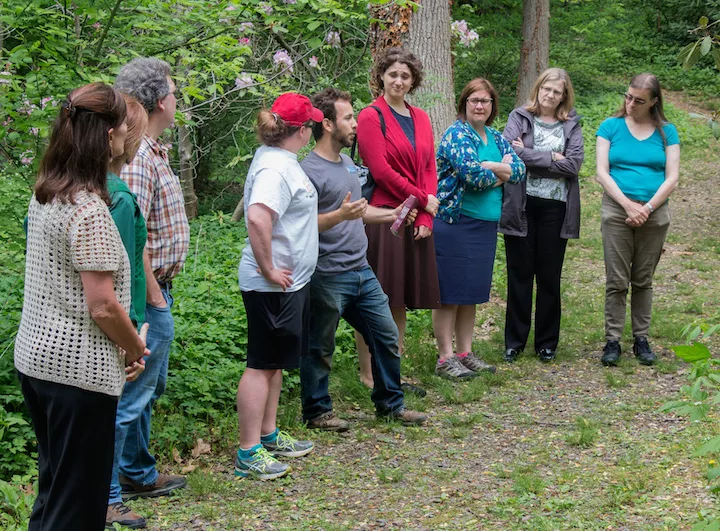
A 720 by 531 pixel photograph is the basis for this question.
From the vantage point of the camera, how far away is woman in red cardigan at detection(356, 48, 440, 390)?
5.25 metres

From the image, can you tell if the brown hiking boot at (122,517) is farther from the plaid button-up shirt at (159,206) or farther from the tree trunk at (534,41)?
the tree trunk at (534,41)

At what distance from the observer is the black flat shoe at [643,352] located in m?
6.02

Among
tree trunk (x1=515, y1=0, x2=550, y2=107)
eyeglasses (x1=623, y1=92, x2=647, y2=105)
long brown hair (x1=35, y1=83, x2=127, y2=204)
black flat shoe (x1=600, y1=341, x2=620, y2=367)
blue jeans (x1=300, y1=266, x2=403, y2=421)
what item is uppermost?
tree trunk (x1=515, y1=0, x2=550, y2=107)

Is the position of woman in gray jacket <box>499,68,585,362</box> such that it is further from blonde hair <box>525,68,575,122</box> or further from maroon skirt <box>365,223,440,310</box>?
maroon skirt <box>365,223,440,310</box>

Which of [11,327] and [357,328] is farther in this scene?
[357,328]

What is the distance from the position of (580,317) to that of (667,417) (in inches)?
91.1

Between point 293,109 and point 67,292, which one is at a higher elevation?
point 293,109

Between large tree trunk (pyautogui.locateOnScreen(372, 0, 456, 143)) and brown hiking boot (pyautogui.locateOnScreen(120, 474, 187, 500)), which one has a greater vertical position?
large tree trunk (pyautogui.locateOnScreen(372, 0, 456, 143))

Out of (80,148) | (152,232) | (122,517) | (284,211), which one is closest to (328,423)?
(284,211)

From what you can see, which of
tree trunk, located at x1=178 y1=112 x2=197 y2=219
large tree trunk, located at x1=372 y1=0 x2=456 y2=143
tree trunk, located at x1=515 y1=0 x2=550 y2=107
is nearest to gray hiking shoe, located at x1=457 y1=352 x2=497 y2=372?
large tree trunk, located at x1=372 y1=0 x2=456 y2=143

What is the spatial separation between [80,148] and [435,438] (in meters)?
2.85

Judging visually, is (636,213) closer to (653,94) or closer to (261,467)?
(653,94)

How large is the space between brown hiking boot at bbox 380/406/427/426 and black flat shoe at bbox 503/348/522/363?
145 cm

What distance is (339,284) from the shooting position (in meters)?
4.62
